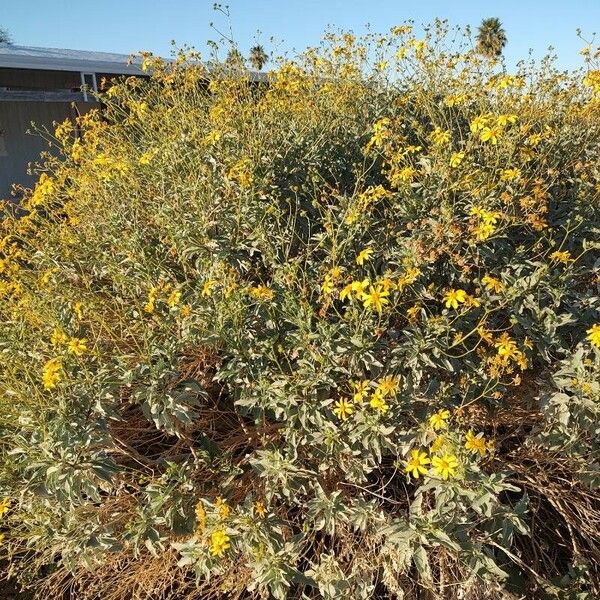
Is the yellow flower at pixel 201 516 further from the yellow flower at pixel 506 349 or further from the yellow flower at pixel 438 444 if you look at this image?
the yellow flower at pixel 506 349

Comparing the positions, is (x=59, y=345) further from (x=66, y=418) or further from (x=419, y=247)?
(x=419, y=247)

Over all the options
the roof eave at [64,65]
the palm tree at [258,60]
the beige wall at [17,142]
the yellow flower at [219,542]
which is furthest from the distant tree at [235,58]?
the beige wall at [17,142]

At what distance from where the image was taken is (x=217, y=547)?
1788 mm

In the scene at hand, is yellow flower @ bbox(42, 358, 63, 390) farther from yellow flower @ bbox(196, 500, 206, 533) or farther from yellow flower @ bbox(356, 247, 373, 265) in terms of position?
yellow flower @ bbox(356, 247, 373, 265)

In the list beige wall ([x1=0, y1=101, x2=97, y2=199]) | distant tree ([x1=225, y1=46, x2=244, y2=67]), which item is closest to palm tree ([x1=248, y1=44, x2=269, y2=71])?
distant tree ([x1=225, y1=46, x2=244, y2=67])

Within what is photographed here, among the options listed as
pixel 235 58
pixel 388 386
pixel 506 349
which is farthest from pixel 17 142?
pixel 506 349

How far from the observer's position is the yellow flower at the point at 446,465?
1768 mm

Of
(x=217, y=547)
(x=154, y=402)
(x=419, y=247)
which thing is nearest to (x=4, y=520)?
(x=154, y=402)

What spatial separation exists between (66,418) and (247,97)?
2534mm

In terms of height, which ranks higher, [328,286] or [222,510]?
[328,286]

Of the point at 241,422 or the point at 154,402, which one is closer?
the point at 154,402

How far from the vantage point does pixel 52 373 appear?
6.51 ft

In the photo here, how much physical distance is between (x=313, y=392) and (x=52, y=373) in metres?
0.85

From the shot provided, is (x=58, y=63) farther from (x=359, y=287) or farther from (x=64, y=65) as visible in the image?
(x=359, y=287)
